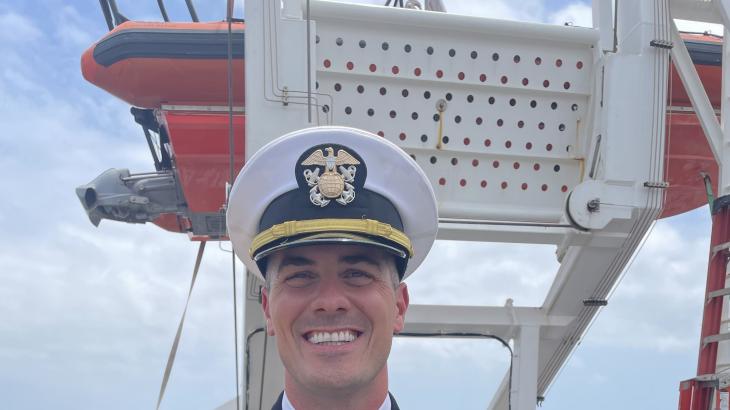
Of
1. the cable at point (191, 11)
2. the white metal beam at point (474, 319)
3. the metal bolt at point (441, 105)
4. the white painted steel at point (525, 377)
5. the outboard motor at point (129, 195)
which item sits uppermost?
the cable at point (191, 11)

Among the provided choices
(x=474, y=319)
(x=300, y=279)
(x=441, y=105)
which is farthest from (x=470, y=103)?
(x=300, y=279)

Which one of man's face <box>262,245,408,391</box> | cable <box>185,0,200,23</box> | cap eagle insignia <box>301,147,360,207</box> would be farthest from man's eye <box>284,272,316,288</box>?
cable <box>185,0,200,23</box>

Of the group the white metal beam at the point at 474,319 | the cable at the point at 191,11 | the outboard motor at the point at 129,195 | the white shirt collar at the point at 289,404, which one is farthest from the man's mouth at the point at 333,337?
the cable at the point at 191,11

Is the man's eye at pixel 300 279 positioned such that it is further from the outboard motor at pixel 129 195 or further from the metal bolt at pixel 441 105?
the outboard motor at pixel 129 195

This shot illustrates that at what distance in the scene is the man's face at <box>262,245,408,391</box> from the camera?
44.6 inches

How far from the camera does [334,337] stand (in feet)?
3.73

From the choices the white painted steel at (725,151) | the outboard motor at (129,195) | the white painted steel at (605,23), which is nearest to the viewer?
the white painted steel at (725,151)

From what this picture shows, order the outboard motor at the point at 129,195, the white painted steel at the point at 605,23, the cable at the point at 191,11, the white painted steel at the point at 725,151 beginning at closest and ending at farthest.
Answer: the white painted steel at the point at 725,151
the white painted steel at the point at 605,23
the outboard motor at the point at 129,195
the cable at the point at 191,11

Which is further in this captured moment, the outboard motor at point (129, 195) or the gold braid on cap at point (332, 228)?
the outboard motor at point (129, 195)

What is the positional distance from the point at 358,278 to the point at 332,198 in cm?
13

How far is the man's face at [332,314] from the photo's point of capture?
3.72 ft

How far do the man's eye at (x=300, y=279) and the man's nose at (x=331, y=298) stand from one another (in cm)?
2

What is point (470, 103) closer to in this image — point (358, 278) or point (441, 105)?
point (441, 105)

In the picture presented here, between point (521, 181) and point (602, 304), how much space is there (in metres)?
0.77
